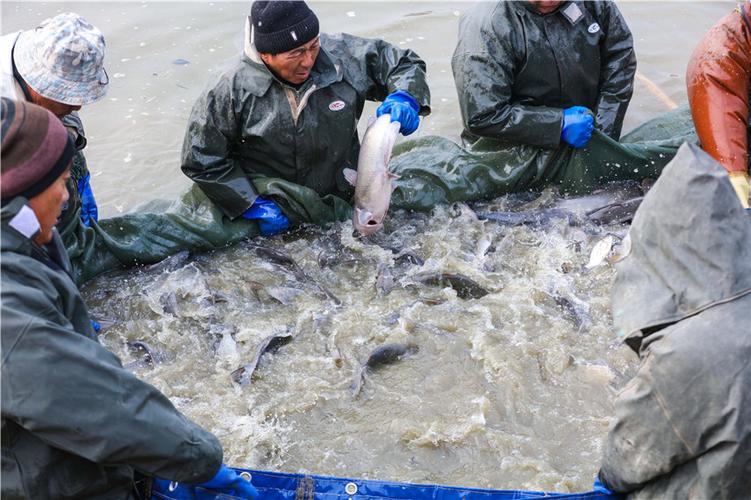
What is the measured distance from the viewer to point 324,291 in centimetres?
484

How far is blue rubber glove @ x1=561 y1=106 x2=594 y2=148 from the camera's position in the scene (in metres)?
5.38

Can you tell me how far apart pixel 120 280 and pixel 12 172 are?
2.94 meters

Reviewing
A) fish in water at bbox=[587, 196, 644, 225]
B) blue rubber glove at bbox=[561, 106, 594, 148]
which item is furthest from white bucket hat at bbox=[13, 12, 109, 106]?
fish in water at bbox=[587, 196, 644, 225]

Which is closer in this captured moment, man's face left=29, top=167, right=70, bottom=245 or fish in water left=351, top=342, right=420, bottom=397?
man's face left=29, top=167, right=70, bottom=245

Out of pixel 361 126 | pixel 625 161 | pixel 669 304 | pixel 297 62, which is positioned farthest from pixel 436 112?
pixel 669 304

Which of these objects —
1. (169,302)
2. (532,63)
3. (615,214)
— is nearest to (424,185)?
(532,63)

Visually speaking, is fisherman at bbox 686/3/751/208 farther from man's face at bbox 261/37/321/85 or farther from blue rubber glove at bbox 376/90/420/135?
man's face at bbox 261/37/321/85

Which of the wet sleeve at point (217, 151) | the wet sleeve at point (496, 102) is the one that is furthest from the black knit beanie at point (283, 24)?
the wet sleeve at point (496, 102)

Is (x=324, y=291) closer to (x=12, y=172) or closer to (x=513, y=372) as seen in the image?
(x=513, y=372)

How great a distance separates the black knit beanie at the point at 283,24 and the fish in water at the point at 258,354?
5.41 feet

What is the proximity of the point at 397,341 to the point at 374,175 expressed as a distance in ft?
3.55

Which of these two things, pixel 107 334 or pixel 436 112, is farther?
pixel 436 112

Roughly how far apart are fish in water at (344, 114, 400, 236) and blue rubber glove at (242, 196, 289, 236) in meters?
0.53

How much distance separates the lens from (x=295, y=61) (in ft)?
15.1
